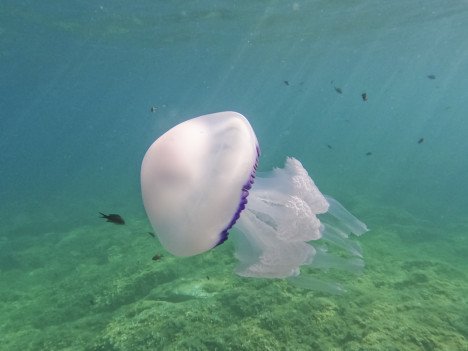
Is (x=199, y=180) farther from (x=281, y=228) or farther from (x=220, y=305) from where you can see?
(x=220, y=305)

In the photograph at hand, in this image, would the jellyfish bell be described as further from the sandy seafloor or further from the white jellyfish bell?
the sandy seafloor

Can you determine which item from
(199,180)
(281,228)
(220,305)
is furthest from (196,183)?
(220,305)

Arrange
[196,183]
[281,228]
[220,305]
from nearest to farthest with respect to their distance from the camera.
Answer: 1. [196,183]
2. [281,228]
3. [220,305]

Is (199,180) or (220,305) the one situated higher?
(199,180)

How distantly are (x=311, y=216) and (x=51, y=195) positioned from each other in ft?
54.7

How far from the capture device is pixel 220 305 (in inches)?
132

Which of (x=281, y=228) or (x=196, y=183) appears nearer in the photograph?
(x=196, y=183)

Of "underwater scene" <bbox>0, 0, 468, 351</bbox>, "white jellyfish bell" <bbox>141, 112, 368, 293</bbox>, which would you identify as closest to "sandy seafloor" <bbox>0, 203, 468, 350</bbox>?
"underwater scene" <bbox>0, 0, 468, 351</bbox>

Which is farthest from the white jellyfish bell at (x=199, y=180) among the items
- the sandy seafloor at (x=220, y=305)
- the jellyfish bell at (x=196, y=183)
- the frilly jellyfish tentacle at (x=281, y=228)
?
the sandy seafloor at (x=220, y=305)

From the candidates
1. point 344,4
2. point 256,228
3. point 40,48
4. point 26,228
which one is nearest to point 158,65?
point 40,48

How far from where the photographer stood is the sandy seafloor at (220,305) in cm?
285

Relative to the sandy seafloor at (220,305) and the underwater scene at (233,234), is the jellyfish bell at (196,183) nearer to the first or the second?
the underwater scene at (233,234)

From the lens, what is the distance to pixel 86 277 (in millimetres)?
5891

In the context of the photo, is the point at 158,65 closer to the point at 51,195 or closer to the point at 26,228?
the point at 51,195
